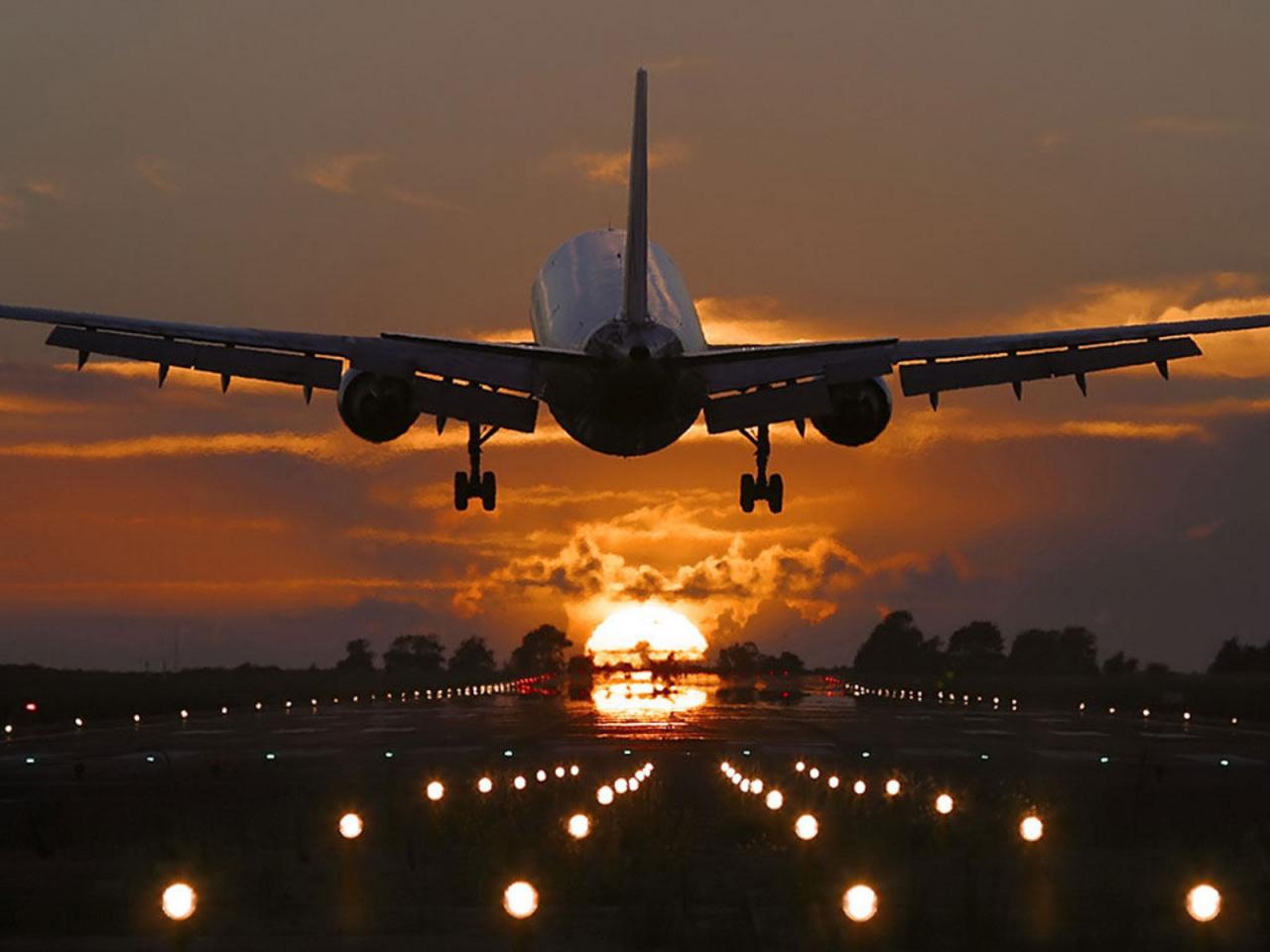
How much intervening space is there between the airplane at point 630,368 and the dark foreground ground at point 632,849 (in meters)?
8.31

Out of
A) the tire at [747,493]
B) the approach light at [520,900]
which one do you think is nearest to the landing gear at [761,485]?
the tire at [747,493]

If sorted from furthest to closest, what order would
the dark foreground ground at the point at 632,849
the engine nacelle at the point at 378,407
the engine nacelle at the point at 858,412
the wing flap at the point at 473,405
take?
the engine nacelle at the point at 858,412 < the engine nacelle at the point at 378,407 < the wing flap at the point at 473,405 < the dark foreground ground at the point at 632,849

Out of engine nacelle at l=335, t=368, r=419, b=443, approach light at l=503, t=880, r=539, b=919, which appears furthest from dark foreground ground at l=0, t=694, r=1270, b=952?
engine nacelle at l=335, t=368, r=419, b=443

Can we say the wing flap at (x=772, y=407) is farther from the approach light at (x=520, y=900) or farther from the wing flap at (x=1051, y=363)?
the approach light at (x=520, y=900)

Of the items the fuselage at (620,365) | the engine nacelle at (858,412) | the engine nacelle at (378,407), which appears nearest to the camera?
the fuselage at (620,365)

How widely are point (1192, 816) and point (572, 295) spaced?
2074 centimetres

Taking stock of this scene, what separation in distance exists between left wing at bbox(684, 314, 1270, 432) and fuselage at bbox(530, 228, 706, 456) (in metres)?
0.83

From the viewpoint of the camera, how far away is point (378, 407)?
47.5 meters

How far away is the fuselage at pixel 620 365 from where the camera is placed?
46.2 m

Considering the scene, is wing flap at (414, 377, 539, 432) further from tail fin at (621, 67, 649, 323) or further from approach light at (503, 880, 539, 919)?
approach light at (503, 880, 539, 919)

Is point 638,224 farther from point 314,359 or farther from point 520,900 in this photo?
point 520,900

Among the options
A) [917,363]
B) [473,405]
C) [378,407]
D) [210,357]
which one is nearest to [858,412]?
[917,363]

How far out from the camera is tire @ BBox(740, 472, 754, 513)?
181 ft

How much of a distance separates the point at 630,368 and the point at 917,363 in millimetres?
7819
